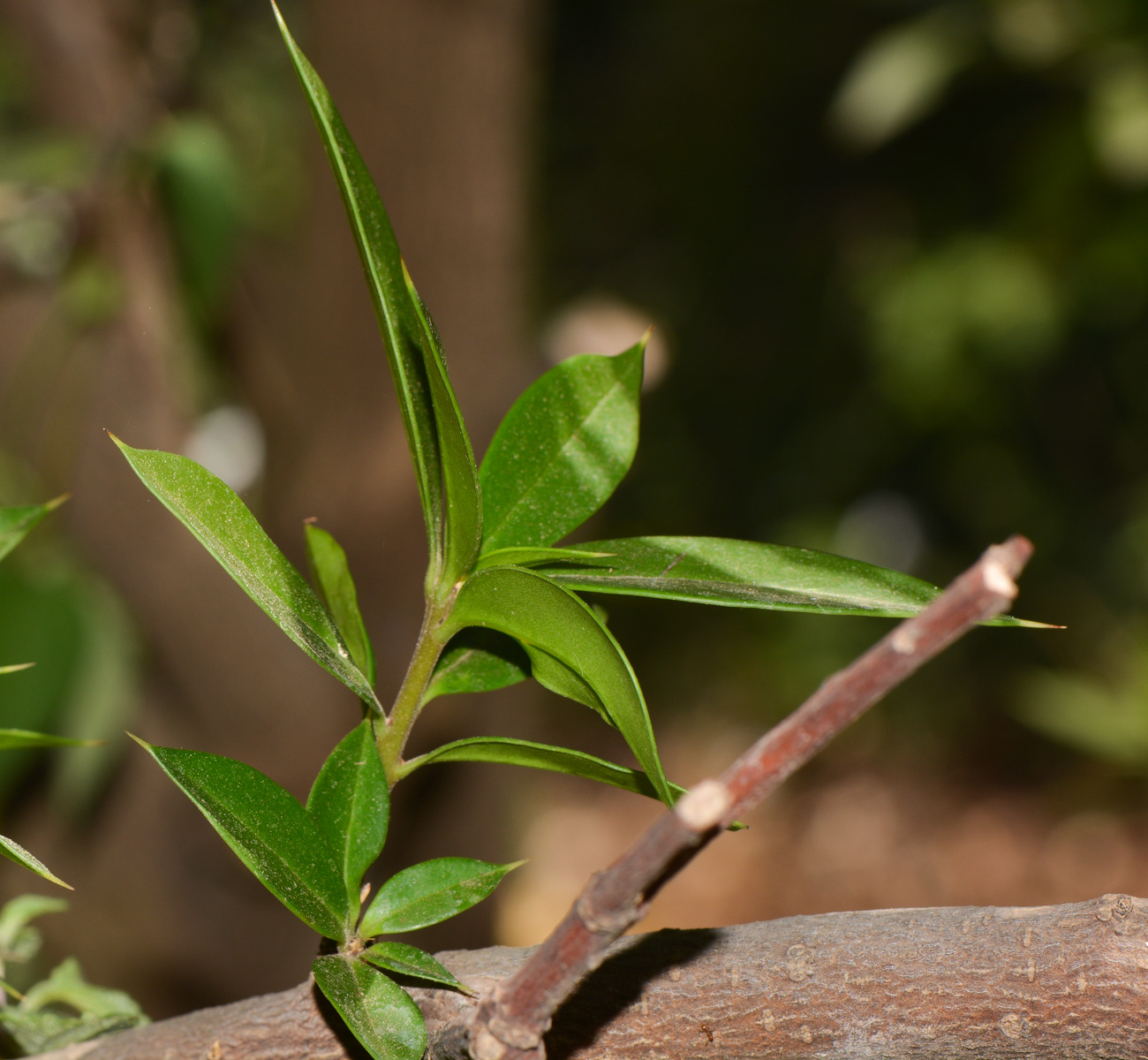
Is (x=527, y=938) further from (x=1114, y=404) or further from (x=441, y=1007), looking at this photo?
(x=441, y=1007)

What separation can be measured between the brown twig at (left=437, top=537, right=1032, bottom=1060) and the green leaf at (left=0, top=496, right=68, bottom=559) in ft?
0.42

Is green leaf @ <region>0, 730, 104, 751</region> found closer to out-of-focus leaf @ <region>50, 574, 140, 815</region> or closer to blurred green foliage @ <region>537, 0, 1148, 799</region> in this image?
out-of-focus leaf @ <region>50, 574, 140, 815</region>

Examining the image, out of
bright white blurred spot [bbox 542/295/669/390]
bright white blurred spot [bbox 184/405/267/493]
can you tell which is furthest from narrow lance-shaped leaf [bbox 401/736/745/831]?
bright white blurred spot [bbox 184/405/267/493]

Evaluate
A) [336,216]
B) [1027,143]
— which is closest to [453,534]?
[336,216]

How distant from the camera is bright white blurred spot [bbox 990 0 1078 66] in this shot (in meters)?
1.10

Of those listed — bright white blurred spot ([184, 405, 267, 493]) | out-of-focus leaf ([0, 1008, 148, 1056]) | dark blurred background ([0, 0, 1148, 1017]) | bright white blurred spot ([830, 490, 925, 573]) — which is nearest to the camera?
out-of-focus leaf ([0, 1008, 148, 1056])

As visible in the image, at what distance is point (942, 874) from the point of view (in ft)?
5.28

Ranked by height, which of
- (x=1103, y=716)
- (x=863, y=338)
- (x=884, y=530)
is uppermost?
(x=863, y=338)

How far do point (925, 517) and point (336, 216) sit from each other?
1.22 m

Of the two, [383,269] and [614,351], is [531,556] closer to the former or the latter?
[383,269]

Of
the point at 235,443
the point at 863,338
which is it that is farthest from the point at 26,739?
the point at 863,338

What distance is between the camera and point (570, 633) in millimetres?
149

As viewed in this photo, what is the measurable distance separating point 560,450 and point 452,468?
A: 3 centimetres

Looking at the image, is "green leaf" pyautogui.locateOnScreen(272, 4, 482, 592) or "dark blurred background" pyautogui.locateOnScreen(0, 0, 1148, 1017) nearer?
"green leaf" pyautogui.locateOnScreen(272, 4, 482, 592)
